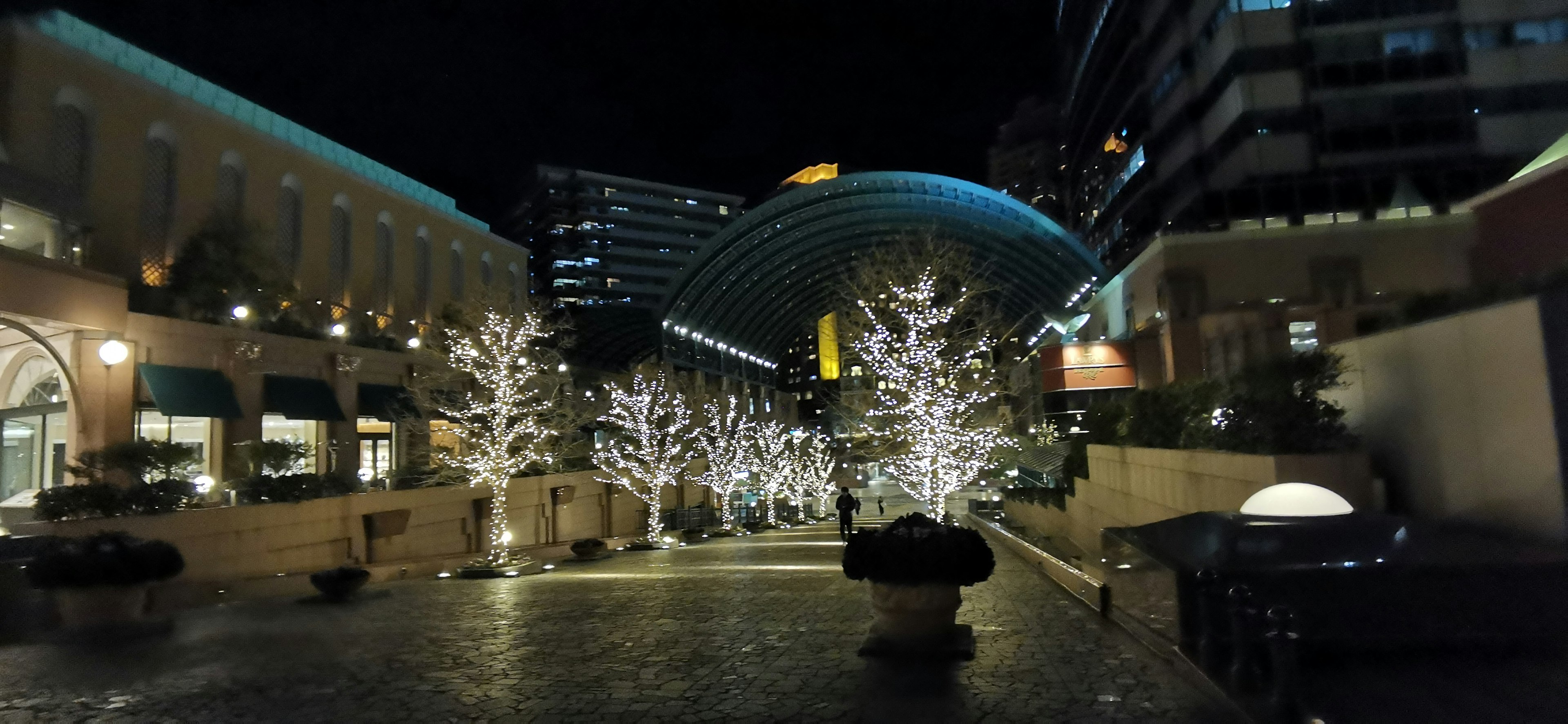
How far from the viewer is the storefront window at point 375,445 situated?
102 ft

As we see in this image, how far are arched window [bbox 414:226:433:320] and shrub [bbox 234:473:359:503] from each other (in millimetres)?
19205

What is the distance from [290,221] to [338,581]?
22.9 meters

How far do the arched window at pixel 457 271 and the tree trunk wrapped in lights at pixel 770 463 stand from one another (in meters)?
15.8

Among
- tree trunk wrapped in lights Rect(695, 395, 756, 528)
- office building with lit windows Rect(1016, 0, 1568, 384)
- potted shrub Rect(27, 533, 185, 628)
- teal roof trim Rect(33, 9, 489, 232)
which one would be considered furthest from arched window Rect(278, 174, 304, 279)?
office building with lit windows Rect(1016, 0, 1568, 384)

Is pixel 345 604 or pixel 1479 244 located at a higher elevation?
pixel 1479 244

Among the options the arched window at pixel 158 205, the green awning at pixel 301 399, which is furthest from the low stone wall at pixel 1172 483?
the arched window at pixel 158 205

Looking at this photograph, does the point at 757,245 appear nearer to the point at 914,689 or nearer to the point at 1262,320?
the point at 1262,320

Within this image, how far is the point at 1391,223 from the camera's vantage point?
2159cm

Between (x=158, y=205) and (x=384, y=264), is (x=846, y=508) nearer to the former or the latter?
(x=158, y=205)

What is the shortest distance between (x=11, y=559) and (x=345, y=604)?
12.1 ft

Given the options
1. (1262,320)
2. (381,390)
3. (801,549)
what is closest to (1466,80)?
(1262,320)

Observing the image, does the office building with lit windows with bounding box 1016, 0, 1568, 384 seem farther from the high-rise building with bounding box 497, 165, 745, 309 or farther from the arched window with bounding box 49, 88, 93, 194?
the high-rise building with bounding box 497, 165, 745, 309

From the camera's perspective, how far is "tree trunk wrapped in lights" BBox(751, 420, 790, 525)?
4603 cm

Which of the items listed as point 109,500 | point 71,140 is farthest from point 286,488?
point 71,140
